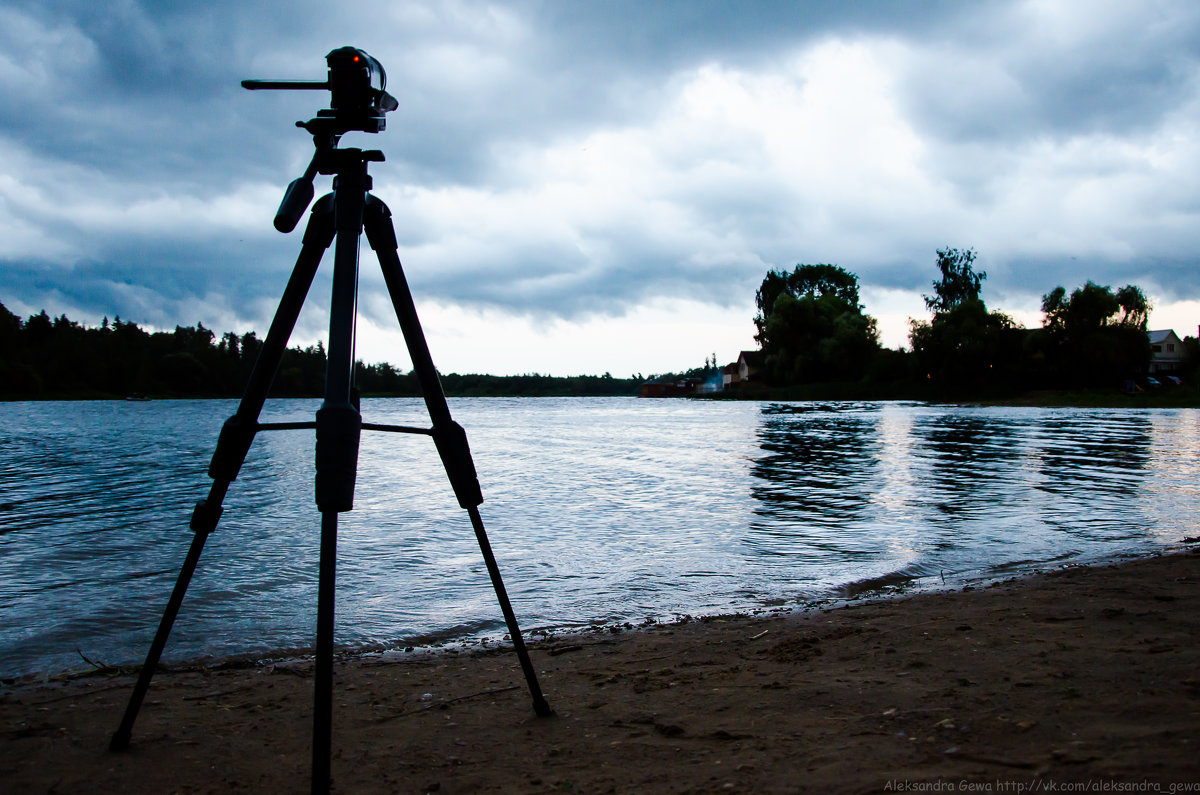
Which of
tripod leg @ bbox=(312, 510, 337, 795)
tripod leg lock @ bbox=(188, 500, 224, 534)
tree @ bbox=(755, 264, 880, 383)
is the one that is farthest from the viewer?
tree @ bbox=(755, 264, 880, 383)

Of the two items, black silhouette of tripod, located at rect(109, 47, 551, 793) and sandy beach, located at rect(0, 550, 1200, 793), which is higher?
black silhouette of tripod, located at rect(109, 47, 551, 793)

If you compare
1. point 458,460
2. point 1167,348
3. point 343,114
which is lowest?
point 458,460

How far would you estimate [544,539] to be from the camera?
1046 cm

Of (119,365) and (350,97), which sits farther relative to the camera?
(119,365)

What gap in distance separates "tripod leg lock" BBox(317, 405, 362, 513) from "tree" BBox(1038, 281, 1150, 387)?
3432 inches

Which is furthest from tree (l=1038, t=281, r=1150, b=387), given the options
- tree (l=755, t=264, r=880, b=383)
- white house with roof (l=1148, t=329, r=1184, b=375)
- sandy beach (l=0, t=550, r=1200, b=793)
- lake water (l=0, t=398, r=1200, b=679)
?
sandy beach (l=0, t=550, r=1200, b=793)

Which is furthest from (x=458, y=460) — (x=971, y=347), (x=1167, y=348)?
(x=1167, y=348)

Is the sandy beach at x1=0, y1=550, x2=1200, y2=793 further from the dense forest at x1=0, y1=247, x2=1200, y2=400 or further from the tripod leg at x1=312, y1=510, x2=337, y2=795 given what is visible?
the dense forest at x1=0, y1=247, x2=1200, y2=400

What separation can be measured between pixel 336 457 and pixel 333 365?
32cm

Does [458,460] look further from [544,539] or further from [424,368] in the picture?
[544,539]

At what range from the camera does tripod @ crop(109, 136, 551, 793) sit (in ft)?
8.13

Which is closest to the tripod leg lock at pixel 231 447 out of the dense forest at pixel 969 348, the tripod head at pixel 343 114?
the tripod head at pixel 343 114

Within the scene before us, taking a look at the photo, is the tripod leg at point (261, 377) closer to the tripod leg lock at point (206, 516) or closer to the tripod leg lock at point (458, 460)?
the tripod leg lock at point (206, 516)

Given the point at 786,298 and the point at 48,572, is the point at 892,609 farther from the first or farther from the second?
the point at 786,298
